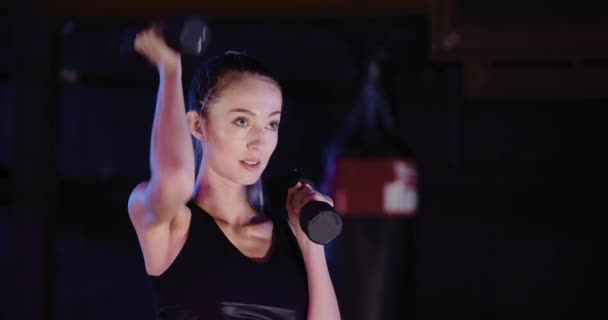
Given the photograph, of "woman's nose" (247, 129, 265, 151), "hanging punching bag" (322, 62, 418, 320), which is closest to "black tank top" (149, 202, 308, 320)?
"woman's nose" (247, 129, 265, 151)

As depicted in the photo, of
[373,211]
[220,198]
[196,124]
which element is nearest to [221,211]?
[220,198]

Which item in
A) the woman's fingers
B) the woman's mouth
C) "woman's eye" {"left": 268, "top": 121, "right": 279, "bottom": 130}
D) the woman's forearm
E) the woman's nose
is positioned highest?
"woman's eye" {"left": 268, "top": 121, "right": 279, "bottom": 130}

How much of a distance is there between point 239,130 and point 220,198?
0.09 m

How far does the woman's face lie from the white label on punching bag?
4.32ft

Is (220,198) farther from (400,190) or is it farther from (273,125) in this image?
(400,190)

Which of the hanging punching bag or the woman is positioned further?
the hanging punching bag

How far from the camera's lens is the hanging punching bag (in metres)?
2.19

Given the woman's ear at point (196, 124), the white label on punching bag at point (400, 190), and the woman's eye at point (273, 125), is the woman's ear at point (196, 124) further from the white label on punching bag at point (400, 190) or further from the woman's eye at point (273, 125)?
the white label on punching bag at point (400, 190)

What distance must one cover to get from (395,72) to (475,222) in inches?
24.6

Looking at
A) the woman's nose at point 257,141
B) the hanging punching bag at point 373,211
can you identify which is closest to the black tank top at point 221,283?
the woman's nose at point 257,141

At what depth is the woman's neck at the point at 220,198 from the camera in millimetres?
899

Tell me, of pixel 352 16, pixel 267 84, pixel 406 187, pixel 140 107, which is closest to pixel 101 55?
pixel 140 107

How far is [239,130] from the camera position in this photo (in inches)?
35.4

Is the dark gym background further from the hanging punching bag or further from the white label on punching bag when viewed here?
the white label on punching bag
